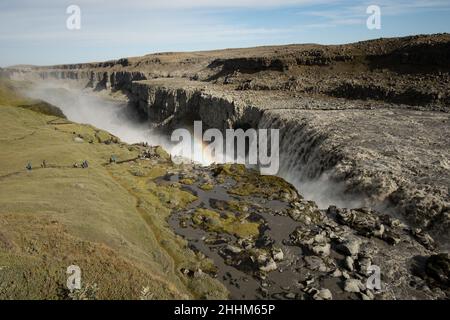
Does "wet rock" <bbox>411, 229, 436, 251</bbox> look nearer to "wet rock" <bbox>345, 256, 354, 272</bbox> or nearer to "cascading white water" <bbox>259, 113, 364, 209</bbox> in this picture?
"wet rock" <bbox>345, 256, 354, 272</bbox>

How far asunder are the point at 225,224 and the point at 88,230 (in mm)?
14447

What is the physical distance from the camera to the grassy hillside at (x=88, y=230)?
2078cm

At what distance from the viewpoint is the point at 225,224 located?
3831 centimetres

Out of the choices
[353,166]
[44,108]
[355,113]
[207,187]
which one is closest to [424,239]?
[353,166]

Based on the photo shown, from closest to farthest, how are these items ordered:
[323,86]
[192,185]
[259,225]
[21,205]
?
[21,205], [259,225], [192,185], [323,86]

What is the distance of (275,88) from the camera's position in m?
91.4

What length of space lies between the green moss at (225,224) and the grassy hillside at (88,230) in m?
4.00

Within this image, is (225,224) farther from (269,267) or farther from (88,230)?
(88,230)

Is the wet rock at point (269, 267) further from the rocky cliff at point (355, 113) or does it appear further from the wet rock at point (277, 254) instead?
the rocky cliff at point (355, 113)

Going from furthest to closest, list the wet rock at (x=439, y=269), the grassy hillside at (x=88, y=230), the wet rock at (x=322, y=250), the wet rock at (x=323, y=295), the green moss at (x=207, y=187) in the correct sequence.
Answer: the green moss at (x=207, y=187) → the wet rock at (x=322, y=250) → the wet rock at (x=439, y=269) → the wet rock at (x=323, y=295) → the grassy hillside at (x=88, y=230)

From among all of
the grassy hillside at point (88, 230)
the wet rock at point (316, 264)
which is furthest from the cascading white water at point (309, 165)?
the grassy hillside at point (88, 230)
